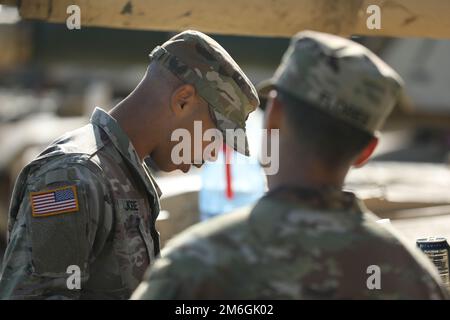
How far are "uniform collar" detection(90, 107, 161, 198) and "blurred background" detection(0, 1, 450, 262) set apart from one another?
3439mm

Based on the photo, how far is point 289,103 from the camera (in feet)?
7.50

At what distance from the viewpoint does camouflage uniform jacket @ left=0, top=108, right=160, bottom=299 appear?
117 inches

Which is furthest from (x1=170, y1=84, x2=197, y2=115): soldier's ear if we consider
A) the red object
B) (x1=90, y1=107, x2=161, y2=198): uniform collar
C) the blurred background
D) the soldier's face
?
the blurred background

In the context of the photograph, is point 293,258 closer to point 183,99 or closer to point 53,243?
point 53,243

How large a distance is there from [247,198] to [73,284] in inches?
156

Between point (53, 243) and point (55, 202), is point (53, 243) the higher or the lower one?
the lower one

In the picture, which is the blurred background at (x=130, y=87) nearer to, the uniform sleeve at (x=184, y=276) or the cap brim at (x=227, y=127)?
the cap brim at (x=227, y=127)

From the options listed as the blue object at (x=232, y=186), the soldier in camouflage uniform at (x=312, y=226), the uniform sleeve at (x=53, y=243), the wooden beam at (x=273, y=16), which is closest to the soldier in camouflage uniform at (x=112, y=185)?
the uniform sleeve at (x=53, y=243)

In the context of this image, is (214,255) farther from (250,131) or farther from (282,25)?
(250,131)

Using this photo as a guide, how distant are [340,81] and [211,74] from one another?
1.20 meters

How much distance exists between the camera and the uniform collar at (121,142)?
10.8 ft

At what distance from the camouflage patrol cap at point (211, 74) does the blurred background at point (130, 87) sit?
330 cm

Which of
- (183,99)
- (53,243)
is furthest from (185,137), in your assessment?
(53,243)

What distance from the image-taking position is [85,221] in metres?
3.02
